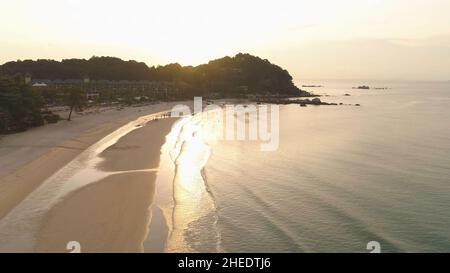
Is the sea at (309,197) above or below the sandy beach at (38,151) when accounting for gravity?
below

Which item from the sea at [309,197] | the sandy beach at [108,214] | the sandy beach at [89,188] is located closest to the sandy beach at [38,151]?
the sandy beach at [89,188]

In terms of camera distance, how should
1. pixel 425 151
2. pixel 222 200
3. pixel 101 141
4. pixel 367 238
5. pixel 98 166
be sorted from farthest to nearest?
pixel 101 141
pixel 425 151
pixel 98 166
pixel 222 200
pixel 367 238

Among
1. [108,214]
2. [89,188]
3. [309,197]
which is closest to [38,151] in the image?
[89,188]

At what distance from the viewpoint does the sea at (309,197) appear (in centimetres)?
1592

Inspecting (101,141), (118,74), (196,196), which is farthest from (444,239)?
(118,74)

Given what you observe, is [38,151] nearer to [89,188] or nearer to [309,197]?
[89,188]

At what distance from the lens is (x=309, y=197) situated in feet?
71.5

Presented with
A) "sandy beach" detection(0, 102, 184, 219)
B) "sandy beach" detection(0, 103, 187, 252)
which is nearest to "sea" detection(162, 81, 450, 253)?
"sandy beach" detection(0, 103, 187, 252)

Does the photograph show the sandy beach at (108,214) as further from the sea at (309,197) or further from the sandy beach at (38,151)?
the sandy beach at (38,151)

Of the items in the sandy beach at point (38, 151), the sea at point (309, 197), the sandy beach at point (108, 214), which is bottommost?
the sea at point (309, 197)

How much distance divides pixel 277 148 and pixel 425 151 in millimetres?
13388

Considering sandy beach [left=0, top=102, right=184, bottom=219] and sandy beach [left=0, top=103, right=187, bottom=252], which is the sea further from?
sandy beach [left=0, top=102, right=184, bottom=219]

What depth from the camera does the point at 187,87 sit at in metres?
124

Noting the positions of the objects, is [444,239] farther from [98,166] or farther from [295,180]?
[98,166]
